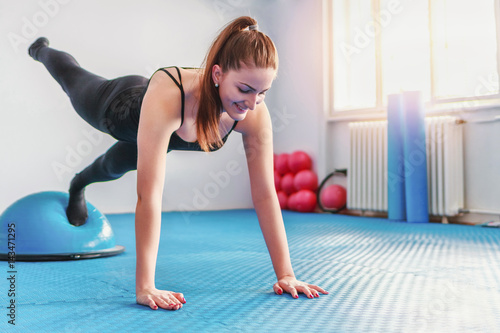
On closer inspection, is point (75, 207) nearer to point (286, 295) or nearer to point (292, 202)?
point (286, 295)

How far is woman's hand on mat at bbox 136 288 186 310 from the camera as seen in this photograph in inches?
50.2

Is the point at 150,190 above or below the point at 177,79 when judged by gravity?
below

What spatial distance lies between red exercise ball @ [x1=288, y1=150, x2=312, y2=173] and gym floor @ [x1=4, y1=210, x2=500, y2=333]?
2.17 metres

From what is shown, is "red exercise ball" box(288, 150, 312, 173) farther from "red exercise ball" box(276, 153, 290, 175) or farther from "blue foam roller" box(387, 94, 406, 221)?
"blue foam roller" box(387, 94, 406, 221)

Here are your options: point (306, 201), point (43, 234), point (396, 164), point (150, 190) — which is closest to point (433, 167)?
point (396, 164)

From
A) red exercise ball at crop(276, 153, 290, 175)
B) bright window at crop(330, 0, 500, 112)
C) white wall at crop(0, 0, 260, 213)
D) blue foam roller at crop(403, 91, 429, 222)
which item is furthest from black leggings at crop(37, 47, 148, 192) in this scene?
red exercise ball at crop(276, 153, 290, 175)

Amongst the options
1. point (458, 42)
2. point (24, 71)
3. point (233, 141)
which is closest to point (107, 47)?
point (24, 71)

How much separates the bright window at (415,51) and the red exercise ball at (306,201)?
946mm

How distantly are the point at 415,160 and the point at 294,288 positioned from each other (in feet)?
9.03

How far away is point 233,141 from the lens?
5566 mm

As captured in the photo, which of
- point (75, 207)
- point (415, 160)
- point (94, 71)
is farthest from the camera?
point (94, 71)

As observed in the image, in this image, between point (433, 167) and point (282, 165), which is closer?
point (433, 167)

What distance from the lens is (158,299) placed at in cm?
129

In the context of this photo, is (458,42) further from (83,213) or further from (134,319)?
(134,319)
